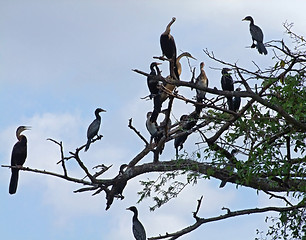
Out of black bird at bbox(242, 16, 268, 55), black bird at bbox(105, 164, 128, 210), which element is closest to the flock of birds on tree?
black bird at bbox(242, 16, 268, 55)

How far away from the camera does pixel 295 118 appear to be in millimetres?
7070

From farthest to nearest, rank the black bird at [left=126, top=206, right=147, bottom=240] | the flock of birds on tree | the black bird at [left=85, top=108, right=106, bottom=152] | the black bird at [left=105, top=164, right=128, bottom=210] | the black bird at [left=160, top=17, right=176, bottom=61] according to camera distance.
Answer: the black bird at [left=126, top=206, right=147, bottom=240] → the black bird at [left=85, top=108, right=106, bottom=152] → the black bird at [left=160, top=17, right=176, bottom=61] → the flock of birds on tree → the black bird at [left=105, top=164, right=128, bottom=210]

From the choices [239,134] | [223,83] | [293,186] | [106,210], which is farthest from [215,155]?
[223,83]

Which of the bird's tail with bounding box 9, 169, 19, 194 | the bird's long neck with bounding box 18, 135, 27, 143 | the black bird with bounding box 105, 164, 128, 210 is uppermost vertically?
the bird's long neck with bounding box 18, 135, 27, 143

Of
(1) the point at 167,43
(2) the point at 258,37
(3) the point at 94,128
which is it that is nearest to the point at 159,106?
(1) the point at 167,43

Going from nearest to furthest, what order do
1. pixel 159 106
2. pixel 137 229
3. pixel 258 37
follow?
1. pixel 159 106
2. pixel 258 37
3. pixel 137 229

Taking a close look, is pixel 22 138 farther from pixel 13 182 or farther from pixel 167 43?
pixel 167 43

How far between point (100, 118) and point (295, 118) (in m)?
5.39

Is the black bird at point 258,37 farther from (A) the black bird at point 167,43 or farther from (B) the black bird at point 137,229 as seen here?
(B) the black bird at point 137,229

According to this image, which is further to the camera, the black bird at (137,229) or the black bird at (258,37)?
the black bird at (137,229)

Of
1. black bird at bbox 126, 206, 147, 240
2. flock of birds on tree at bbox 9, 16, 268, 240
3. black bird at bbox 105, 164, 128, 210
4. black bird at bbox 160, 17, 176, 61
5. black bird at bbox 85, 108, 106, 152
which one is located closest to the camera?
black bird at bbox 105, 164, 128, 210

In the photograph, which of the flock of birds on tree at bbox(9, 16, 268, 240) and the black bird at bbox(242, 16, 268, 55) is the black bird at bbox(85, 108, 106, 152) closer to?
the flock of birds on tree at bbox(9, 16, 268, 240)

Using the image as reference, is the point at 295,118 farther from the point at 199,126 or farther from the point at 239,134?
the point at 199,126

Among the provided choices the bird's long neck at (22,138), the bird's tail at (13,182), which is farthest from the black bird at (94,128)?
the bird's tail at (13,182)
